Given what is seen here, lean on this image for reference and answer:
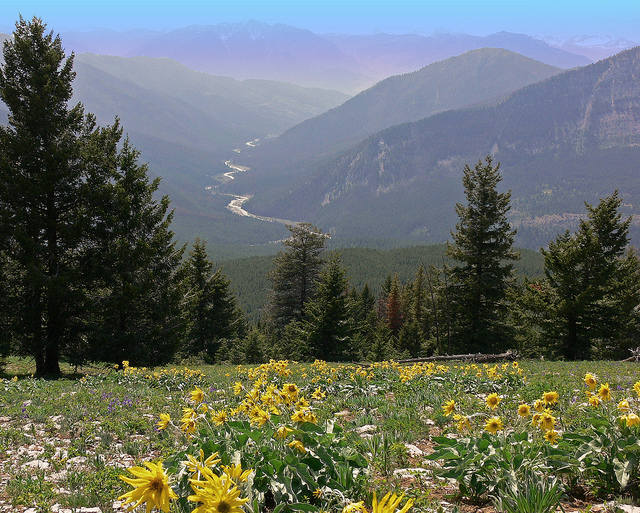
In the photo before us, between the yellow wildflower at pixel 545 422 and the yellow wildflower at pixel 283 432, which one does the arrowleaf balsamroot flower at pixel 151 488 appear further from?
the yellow wildflower at pixel 545 422

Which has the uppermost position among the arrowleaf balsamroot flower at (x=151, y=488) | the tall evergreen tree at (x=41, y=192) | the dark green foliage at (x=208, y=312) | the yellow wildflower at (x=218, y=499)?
the tall evergreen tree at (x=41, y=192)

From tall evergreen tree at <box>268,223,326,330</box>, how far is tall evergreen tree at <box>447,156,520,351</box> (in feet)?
47.8

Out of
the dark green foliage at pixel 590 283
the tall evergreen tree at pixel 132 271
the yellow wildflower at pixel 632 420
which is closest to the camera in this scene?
the yellow wildflower at pixel 632 420

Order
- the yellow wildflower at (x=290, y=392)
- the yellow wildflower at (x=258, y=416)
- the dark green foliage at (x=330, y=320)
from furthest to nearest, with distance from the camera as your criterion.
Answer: the dark green foliage at (x=330, y=320), the yellow wildflower at (x=290, y=392), the yellow wildflower at (x=258, y=416)

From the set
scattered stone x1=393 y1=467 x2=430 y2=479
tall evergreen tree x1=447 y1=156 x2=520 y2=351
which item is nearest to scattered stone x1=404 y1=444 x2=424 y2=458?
scattered stone x1=393 y1=467 x2=430 y2=479

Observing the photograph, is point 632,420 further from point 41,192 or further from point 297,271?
point 297,271

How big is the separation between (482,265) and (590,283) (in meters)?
6.17

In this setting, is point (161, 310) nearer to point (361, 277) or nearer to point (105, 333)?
point (105, 333)

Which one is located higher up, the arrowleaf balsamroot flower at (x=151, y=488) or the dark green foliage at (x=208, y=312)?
the arrowleaf balsamroot flower at (x=151, y=488)

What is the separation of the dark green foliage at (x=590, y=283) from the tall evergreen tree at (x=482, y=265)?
3079 millimetres

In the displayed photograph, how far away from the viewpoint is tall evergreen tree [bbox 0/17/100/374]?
43.7ft

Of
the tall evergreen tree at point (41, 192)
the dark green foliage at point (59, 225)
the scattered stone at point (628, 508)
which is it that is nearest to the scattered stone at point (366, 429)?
the scattered stone at point (628, 508)

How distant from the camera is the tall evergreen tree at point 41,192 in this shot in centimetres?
1333

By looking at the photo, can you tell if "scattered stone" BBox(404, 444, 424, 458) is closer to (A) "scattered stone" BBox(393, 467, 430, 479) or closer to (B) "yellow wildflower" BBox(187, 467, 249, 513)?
(A) "scattered stone" BBox(393, 467, 430, 479)
